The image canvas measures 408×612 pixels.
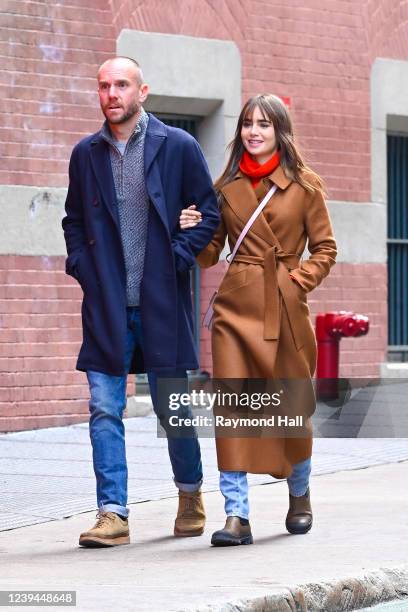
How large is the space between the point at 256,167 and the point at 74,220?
864 mm

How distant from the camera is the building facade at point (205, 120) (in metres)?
12.2

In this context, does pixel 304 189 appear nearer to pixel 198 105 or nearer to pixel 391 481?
pixel 391 481

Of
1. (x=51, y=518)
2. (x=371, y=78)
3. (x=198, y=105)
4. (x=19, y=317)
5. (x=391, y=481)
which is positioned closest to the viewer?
(x=51, y=518)

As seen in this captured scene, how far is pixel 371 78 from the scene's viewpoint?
1473cm

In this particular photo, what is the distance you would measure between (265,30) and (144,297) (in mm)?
7299

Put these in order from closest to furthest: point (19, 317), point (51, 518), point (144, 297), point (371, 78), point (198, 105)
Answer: point (144, 297)
point (51, 518)
point (19, 317)
point (198, 105)
point (371, 78)

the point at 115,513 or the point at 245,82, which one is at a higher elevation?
the point at 245,82

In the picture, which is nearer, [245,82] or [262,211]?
[262,211]

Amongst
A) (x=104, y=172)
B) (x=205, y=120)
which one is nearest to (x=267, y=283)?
(x=104, y=172)

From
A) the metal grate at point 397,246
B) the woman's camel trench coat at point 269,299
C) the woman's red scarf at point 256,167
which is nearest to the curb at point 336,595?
the woman's camel trench coat at point 269,299

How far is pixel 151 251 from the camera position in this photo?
7020mm

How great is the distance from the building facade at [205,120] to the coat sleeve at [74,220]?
4867mm

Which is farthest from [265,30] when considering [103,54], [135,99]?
[135,99]

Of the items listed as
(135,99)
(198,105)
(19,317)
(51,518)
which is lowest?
(51,518)
